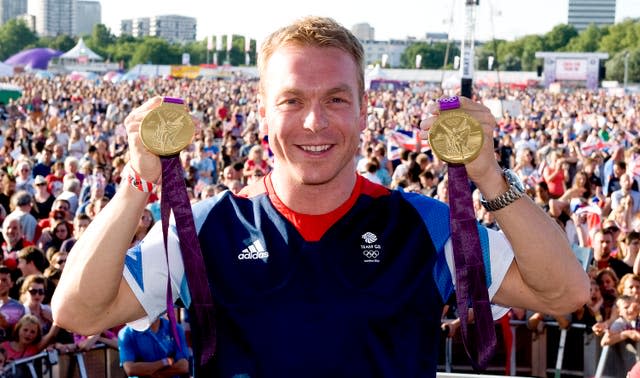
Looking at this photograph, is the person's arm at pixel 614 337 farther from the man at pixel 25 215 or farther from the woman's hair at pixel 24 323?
the man at pixel 25 215

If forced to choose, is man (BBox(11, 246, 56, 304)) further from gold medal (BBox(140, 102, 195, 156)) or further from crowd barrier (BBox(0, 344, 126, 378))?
gold medal (BBox(140, 102, 195, 156))

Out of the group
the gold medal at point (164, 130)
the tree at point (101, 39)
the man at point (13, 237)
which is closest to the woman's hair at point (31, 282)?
the man at point (13, 237)

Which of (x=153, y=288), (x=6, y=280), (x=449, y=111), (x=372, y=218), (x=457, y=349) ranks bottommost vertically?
(x=457, y=349)

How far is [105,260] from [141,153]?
0.80 ft

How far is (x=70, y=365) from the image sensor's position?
22.2ft

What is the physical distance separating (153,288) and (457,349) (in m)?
5.41

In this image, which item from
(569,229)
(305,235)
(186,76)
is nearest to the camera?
(305,235)

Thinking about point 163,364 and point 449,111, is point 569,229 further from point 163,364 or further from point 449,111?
point 449,111

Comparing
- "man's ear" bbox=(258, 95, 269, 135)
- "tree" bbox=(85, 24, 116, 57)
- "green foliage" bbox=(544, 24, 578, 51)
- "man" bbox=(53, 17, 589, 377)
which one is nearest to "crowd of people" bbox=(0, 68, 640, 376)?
"man's ear" bbox=(258, 95, 269, 135)

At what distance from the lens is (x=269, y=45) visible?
2.36m

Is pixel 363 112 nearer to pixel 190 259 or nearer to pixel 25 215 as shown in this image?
pixel 190 259

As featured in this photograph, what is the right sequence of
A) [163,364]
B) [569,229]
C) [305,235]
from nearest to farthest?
[305,235] → [163,364] → [569,229]

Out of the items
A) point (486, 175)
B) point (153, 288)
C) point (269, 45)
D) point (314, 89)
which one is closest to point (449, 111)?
point (486, 175)

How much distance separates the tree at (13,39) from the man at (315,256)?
5840 inches
